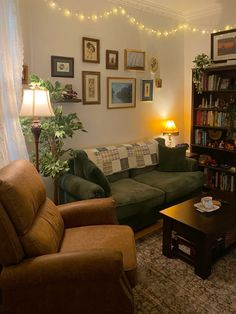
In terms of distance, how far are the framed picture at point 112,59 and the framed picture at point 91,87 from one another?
22 centimetres

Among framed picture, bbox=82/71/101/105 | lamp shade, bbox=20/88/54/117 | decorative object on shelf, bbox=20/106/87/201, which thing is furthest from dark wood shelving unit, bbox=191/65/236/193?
lamp shade, bbox=20/88/54/117

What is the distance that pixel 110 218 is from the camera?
2.19m

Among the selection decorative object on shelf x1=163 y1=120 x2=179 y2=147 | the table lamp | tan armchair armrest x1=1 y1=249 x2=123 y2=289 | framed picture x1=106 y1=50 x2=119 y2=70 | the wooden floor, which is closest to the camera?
tan armchair armrest x1=1 y1=249 x2=123 y2=289

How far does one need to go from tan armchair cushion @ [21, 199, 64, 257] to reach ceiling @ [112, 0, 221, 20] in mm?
2956

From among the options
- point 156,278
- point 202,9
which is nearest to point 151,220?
point 156,278

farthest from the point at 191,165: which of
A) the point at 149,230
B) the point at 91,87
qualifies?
the point at 91,87

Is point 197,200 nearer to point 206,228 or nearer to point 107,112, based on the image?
point 206,228

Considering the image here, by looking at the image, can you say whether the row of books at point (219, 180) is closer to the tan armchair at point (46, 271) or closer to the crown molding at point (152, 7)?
the crown molding at point (152, 7)

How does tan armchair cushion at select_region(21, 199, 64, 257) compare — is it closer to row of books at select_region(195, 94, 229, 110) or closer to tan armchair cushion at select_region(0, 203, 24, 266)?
tan armchair cushion at select_region(0, 203, 24, 266)

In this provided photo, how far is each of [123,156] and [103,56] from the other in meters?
1.32

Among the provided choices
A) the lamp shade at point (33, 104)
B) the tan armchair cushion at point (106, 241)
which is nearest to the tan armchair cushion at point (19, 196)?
the tan armchair cushion at point (106, 241)

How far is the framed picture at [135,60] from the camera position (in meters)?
3.78

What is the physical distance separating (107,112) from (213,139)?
65.7 inches

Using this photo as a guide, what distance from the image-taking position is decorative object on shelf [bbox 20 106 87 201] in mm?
2707
